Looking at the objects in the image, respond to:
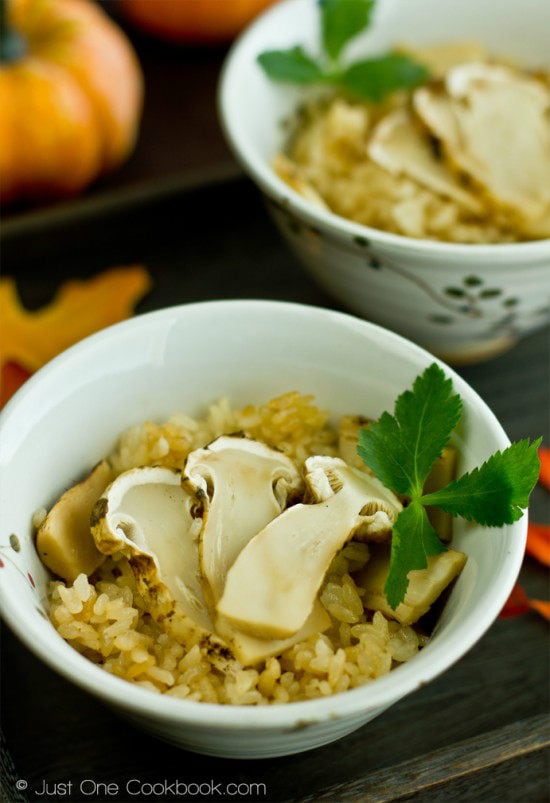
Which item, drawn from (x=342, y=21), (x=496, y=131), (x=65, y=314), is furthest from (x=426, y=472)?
(x=342, y=21)

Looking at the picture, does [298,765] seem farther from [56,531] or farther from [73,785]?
[56,531]

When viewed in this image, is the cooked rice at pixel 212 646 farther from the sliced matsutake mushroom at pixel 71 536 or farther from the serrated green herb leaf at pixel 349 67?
the serrated green herb leaf at pixel 349 67

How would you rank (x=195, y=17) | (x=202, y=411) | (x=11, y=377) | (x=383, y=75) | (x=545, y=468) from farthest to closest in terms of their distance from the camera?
(x=195, y=17), (x=383, y=75), (x=11, y=377), (x=545, y=468), (x=202, y=411)

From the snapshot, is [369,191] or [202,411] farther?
[369,191]

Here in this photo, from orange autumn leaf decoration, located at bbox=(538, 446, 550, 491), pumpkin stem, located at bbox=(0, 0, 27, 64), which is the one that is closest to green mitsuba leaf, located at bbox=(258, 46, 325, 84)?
pumpkin stem, located at bbox=(0, 0, 27, 64)

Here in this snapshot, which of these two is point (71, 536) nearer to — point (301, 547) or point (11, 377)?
point (301, 547)

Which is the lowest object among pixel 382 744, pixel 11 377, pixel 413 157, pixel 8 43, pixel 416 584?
pixel 382 744
